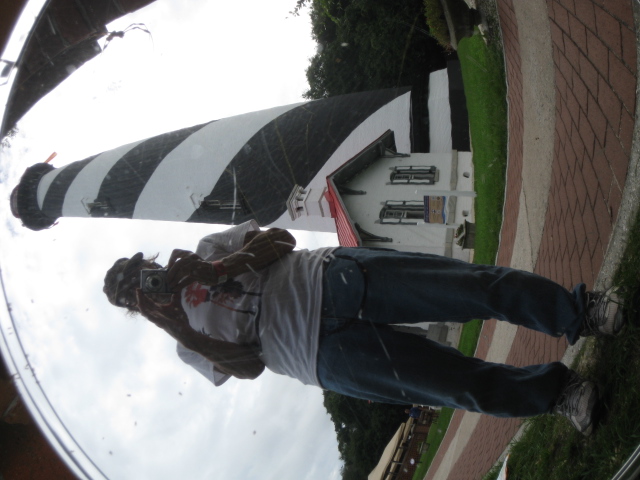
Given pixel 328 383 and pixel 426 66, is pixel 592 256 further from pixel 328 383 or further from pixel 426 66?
pixel 328 383

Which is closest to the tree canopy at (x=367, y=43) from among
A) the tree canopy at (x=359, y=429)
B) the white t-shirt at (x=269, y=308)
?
the white t-shirt at (x=269, y=308)

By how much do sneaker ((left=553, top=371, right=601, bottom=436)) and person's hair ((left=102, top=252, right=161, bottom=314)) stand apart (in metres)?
1.13

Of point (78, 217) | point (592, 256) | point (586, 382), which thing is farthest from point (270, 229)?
point (592, 256)

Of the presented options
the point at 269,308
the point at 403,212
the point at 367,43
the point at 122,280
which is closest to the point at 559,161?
the point at 403,212

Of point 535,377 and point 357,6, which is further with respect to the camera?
point 535,377

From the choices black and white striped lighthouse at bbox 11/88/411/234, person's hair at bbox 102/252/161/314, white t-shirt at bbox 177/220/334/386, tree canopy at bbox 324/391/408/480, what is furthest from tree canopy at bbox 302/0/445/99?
tree canopy at bbox 324/391/408/480

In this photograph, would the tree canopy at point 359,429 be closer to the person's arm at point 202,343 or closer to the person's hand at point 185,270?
the person's arm at point 202,343

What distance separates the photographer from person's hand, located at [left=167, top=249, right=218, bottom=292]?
3.76 feet

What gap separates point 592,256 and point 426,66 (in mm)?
925

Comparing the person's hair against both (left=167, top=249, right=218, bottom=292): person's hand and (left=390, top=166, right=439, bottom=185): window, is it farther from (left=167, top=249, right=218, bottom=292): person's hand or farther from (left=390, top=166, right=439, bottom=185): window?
(left=390, top=166, right=439, bottom=185): window

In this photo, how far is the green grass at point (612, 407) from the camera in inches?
46.9

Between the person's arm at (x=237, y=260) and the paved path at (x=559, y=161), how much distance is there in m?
1.00

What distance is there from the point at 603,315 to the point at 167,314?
108cm

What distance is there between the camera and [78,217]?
4.47ft
